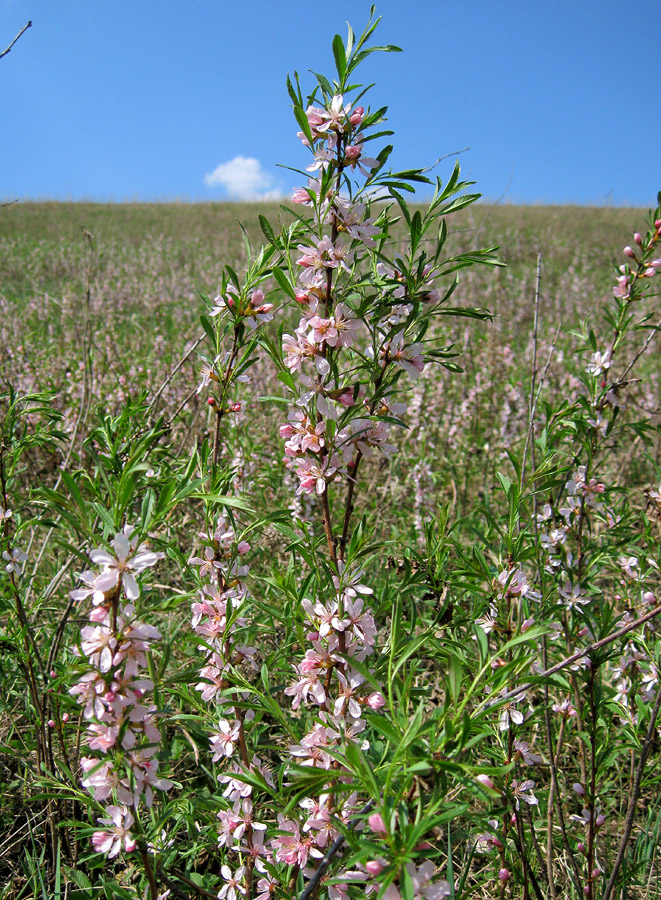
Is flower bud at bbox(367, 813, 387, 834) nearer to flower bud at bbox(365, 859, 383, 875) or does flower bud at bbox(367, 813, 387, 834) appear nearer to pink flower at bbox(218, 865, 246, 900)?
flower bud at bbox(365, 859, 383, 875)

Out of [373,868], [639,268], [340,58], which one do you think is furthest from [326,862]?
[639,268]

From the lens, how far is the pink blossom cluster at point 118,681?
3.07 feet

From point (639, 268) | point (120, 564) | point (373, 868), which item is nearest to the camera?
point (373, 868)

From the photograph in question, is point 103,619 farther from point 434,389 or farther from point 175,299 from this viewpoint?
point 175,299

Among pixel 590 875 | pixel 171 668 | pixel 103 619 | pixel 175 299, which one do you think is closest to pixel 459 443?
pixel 171 668

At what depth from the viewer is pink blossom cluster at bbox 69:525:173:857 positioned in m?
0.94

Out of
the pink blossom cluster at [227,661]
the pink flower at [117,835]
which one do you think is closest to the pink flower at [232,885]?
the pink blossom cluster at [227,661]

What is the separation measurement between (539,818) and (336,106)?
240 cm

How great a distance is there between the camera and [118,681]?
3.28ft

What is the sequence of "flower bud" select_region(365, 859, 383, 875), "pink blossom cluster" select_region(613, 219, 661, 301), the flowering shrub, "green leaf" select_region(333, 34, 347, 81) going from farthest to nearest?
"pink blossom cluster" select_region(613, 219, 661, 301), "green leaf" select_region(333, 34, 347, 81), the flowering shrub, "flower bud" select_region(365, 859, 383, 875)

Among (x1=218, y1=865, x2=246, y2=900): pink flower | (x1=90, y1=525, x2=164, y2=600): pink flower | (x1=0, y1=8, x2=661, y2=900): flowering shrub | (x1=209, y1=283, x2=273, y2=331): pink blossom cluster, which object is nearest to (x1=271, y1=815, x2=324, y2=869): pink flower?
→ (x1=0, y1=8, x2=661, y2=900): flowering shrub

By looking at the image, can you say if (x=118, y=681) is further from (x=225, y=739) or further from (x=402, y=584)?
(x=402, y=584)

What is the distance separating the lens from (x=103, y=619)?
968 mm

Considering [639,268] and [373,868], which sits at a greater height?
[639,268]
